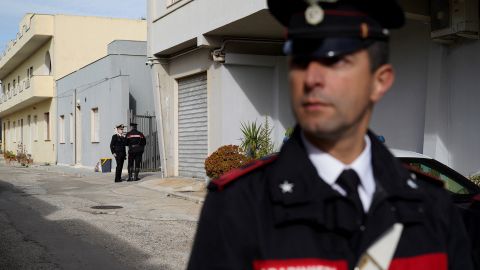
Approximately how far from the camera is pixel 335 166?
161 cm

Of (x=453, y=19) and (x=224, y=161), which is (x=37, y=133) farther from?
(x=453, y=19)

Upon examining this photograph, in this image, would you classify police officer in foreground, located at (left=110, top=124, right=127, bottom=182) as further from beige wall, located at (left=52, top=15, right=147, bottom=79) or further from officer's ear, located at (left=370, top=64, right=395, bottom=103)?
officer's ear, located at (left=370, top=64, right=395, bottom=103)

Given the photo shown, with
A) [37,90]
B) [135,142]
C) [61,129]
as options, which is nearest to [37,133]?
[37,90]

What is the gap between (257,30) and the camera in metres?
14.2

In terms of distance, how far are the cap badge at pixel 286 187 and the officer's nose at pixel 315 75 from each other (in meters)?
0.26

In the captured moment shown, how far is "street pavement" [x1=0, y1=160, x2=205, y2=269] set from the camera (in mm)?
7016

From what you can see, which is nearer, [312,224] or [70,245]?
[312,224]

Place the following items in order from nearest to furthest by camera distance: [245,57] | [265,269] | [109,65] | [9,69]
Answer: [265,269] → [245,57] → [109,65] → [9,69]

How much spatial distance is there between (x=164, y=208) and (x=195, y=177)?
536 centimetres

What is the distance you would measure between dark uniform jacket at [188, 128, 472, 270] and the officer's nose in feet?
0.62

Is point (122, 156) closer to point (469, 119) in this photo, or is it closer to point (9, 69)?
point (469, 119)

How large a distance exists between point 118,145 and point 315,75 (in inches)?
704

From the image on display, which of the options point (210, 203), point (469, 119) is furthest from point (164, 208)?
point (210, 203)

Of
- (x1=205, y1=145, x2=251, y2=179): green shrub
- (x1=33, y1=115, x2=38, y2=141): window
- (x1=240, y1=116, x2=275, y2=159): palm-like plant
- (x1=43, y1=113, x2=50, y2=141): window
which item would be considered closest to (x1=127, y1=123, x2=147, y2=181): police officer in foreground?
(x1=240, y1=116, x2=275, y2=159): palm-like plant
